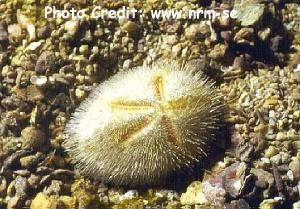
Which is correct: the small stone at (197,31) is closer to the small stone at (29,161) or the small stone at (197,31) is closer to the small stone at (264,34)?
the small stone at (264,34)

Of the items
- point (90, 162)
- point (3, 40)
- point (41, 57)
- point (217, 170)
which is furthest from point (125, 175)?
point (3, 40)

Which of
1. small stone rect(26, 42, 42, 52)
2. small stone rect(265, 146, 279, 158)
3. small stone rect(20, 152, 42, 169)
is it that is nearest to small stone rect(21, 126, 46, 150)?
small stone rect(20, 152, 42, 169)

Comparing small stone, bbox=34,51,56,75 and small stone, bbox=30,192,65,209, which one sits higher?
small stone, bbox=34,51,56,75

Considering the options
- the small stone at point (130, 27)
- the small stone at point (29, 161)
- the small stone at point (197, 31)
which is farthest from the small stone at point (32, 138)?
the small stone at point (197, 31)

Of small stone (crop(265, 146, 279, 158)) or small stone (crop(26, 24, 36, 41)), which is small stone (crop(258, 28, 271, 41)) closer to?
small stone (crop(265, 146, 279, 158))

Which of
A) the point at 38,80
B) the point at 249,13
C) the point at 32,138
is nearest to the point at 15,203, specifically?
the point at 32,138

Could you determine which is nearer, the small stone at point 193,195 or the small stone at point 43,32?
the small stone at point 193,195
